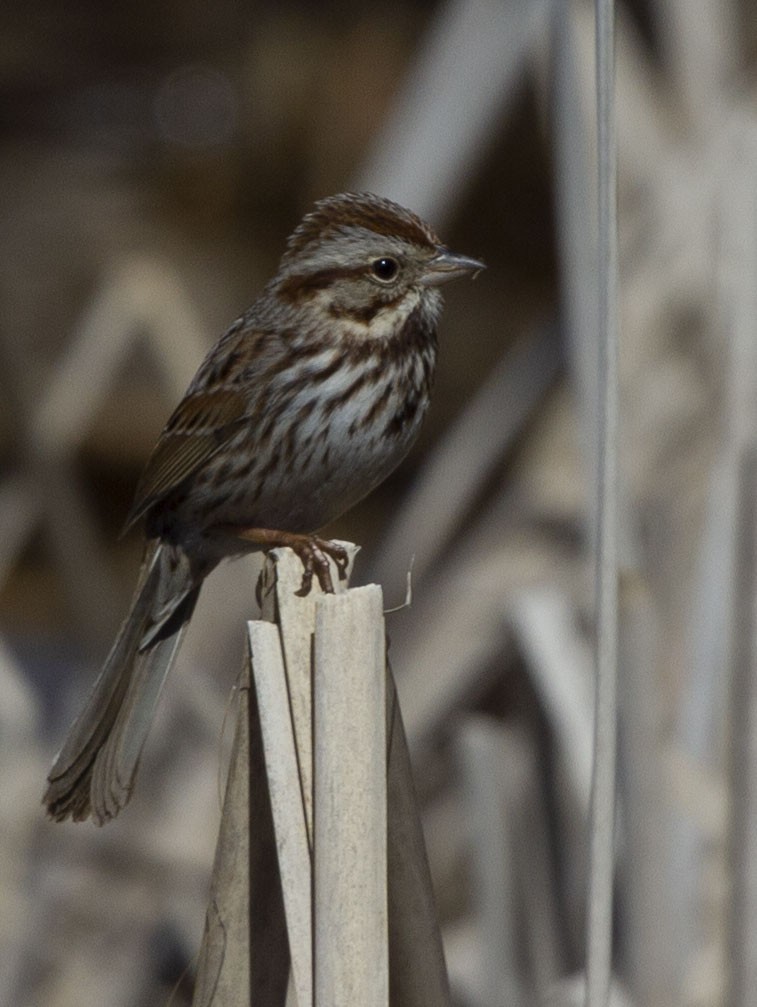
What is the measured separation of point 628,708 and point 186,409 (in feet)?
2.49

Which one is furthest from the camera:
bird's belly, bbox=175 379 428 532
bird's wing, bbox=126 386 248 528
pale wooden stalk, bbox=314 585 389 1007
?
bird's wing, bbox=126 386 248 528

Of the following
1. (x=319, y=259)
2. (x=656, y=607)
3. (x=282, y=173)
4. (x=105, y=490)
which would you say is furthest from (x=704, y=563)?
(x=282, y=173)

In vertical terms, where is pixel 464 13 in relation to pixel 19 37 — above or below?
below

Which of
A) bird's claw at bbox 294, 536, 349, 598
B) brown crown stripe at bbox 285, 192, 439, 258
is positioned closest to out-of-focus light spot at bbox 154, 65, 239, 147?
brown crown stripe at bbox 285, 192, 439, 258

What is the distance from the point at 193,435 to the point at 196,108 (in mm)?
6270

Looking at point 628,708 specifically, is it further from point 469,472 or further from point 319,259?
point 469,472

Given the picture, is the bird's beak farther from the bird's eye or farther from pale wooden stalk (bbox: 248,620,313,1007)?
pale wooden stalk (bbox: 248,620,313,1007)

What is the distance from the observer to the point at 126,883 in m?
3.62

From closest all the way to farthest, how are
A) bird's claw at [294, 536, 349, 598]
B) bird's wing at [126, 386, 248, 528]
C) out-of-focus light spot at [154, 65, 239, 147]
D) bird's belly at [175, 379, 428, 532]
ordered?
bird's claw at [294, 536, 349, 598]
bird's belly at [175, 379, 428, 532]
bird's wing at [126, 386, 248, 528]
out-of-focus light spot at [154, 65, 239, 147]

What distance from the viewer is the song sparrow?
2672 millimetres

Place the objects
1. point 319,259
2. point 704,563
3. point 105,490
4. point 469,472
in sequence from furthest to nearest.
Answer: point 105,490 < point 469,472 < point 704,563 < point 319,259

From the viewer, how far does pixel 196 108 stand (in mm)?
8844

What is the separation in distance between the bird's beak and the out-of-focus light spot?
20.2 feet

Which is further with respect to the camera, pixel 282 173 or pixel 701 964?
pixel 282 173
